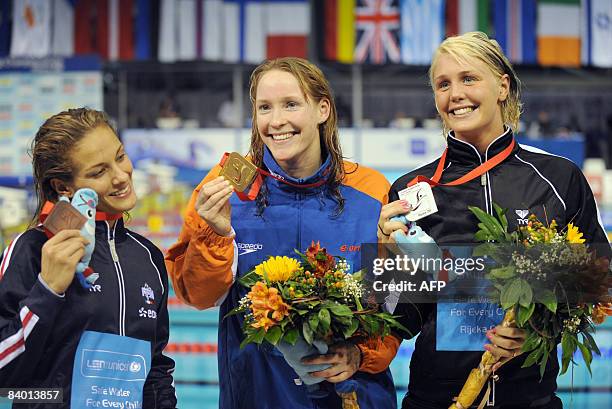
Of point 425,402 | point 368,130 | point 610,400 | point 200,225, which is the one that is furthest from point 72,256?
point 368,130

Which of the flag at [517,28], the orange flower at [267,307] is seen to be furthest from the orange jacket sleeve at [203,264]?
the flag at [517,28]

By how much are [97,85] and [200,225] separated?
24.9 feet

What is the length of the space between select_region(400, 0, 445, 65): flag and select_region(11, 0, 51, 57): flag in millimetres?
3688

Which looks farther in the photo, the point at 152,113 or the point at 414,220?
the point at 152,113

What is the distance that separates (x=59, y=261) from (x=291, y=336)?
1.81 feet

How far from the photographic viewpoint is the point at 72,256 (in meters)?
2.06

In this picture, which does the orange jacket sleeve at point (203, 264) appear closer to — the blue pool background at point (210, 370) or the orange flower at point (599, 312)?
the orange flower at point (599, 312)

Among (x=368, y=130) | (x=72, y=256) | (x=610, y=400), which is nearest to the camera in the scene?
(x=72, y=256)

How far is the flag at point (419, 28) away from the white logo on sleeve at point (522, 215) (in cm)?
720

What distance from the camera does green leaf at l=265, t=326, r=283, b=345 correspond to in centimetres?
212

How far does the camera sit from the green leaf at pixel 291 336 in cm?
214

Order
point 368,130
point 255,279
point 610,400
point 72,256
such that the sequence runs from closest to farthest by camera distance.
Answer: point 72,256, point 255,279, point 610,400, point 368,130

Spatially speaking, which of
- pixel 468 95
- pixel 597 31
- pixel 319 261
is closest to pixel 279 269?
pixel 319 261

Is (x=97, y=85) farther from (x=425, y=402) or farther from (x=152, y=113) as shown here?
(x=425, y=402)
